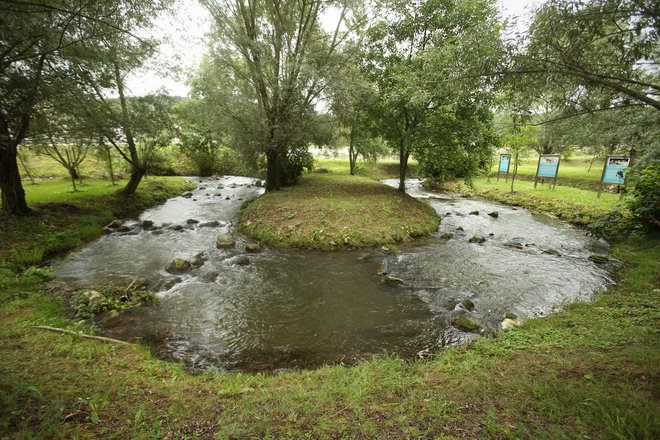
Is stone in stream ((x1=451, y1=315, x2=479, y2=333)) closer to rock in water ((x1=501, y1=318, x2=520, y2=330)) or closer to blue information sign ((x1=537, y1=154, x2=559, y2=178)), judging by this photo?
rock in water ((x1=501, y1=318, x2=520, y2=330))

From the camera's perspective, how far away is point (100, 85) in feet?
39.4

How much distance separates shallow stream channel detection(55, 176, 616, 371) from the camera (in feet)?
19.3

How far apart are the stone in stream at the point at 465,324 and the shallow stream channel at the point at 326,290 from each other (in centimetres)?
3

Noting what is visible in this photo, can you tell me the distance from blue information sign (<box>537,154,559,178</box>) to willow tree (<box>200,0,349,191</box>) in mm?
17519

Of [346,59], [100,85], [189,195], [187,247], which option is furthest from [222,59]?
[189,195]

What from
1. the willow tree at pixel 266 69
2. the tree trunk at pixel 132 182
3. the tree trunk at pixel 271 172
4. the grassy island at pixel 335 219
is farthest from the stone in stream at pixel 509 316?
the tree trunk at pixel 132 182

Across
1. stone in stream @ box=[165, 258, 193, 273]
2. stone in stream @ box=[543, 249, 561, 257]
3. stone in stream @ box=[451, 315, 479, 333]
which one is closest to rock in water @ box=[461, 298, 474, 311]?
stone in stream @ box=[451, 315, 479, 333]

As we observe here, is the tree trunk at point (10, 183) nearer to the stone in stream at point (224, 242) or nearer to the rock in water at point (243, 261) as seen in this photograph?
the stone in stream at point (224, 242)

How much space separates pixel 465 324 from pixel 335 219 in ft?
25.3

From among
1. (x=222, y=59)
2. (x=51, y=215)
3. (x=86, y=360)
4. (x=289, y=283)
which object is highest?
(x=222, y=59)

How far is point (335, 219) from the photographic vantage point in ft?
42.8

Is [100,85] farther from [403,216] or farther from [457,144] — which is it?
[457,144]

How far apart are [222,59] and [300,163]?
8.99m

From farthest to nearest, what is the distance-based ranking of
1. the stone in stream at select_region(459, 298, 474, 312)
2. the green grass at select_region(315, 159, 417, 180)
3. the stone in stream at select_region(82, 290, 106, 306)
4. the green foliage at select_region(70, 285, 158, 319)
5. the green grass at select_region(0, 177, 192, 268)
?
1. the green grass at select_region(315, 159, 417, 180)
2. the green grass at select_region(0, 177, 192, 268)
3. the stone in stream at select_region(459, 298, 474, 312)
4. the stone in stream at select_region(82, 290, 106, 306)
5. the green foliage at select_region(70, 285, 158, 319)
